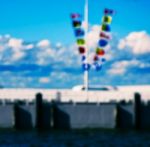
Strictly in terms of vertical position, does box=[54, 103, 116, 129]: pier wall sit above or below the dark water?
above

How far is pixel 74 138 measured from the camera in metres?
103

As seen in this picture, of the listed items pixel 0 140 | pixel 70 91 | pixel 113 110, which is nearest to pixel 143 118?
pixel 113 110

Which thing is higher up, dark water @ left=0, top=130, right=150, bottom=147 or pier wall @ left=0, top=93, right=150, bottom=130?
pier wall @ left=0, top=93, right=150, bottom=130

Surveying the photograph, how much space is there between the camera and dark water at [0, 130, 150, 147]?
9334 centimetres

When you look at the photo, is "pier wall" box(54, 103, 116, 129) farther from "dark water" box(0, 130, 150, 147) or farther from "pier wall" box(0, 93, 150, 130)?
"dark water" box(0, 130, 150, 147)

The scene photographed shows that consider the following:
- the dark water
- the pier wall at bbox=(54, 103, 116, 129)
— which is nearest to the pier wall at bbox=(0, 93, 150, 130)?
the pier wall at bbox=(54, 103, 116, 129)

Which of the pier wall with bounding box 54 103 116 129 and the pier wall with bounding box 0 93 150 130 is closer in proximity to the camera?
the pier wall with bounding box 0 93 150 130

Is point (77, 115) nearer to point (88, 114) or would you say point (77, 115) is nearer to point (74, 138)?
point (88, 114)

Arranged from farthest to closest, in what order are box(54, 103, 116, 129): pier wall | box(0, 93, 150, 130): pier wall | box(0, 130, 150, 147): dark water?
box(54, 103, 116, 129): pier wall
box(0, 93, 150, 130): pier wall
box(0, 130, 150, 147): dark water

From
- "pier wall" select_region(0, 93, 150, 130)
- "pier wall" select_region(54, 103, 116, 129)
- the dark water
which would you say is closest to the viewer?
the dark water

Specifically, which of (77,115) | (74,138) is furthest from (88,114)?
(74,138)

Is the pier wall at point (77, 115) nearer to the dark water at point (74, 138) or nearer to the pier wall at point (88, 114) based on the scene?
the pier wall at point (88, 114)

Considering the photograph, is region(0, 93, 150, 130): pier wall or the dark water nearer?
the dark water

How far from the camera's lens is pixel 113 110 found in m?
119
